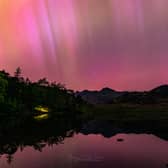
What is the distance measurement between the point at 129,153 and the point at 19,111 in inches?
3786

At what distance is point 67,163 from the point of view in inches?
1868

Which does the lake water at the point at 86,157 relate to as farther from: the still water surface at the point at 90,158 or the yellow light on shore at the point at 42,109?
the yellow light on shore at the point at 42,109

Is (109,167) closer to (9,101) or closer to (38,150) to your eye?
(38,150)

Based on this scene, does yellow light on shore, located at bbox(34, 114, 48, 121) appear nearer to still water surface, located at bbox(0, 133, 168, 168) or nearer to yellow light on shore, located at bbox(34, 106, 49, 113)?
yellow light on shore, located at bbox(34, 106, 49, 113)

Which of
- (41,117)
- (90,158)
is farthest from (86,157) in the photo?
(41,117)

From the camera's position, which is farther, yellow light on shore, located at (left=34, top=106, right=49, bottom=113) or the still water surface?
yellow light on shore, located at (left=34, top=106, right=49, bottom=113)

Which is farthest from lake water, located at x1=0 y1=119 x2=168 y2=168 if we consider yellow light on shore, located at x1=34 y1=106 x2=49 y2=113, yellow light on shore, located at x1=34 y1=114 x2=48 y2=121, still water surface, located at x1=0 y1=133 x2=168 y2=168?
yellow light on shore, located at x1=34 y1=106 x2=49 y2=113

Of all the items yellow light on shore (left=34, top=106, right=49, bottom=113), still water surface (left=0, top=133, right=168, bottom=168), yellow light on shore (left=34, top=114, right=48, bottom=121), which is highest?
yellow light on shore (left=34, top=106, right=49, bottom=113)

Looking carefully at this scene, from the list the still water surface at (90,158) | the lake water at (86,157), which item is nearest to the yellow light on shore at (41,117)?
the lake water at (86,157)

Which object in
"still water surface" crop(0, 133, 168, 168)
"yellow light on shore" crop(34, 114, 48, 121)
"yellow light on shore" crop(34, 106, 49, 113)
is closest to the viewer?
"still water surface" crop(0, 133, 168, 168)

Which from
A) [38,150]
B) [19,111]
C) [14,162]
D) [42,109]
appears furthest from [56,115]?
[14,162]

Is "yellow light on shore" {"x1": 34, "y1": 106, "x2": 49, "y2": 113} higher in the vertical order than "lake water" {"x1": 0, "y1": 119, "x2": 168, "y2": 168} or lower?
higher

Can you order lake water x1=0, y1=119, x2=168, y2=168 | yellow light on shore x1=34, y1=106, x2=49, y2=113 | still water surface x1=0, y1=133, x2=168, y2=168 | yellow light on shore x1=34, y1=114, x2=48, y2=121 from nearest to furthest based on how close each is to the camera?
still water surface x1=0, y1=133, x2=168, y2=168 < lake water x1=0, y1=119, x2=168, y2=168 < yellow light on shore x1=34, y1=114, x2=48, y2=121 < yellow light on shore x1=34, y1=106, x2=49, y2=113

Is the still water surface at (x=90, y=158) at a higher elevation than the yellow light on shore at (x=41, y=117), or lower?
lower
